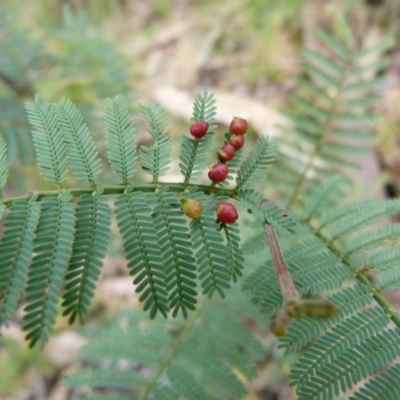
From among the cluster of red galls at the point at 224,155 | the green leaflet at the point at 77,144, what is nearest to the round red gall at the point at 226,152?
the cluster of red galls at the point at 224,155

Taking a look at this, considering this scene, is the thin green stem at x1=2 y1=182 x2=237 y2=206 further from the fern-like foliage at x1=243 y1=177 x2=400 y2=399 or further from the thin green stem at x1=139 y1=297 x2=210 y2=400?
the thin green stem at x1=139 y1=297 x2=210 y2=400

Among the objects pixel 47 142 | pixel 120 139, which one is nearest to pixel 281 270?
pixel 120 139

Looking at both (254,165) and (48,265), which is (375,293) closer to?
(254,165)

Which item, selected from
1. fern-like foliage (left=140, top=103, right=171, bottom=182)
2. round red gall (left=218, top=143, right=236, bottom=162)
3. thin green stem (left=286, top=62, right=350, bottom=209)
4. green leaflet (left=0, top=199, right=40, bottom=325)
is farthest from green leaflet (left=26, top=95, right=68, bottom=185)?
thin green stem (left=286, top=62, right=350, bottom=209)

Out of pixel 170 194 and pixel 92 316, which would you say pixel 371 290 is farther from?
pixel 92 316

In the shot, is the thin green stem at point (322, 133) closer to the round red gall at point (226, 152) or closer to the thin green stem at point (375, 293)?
the thin green stem at point (375, 293)

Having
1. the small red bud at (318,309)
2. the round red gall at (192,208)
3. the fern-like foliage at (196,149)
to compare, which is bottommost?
the small red bud at (318,309)
